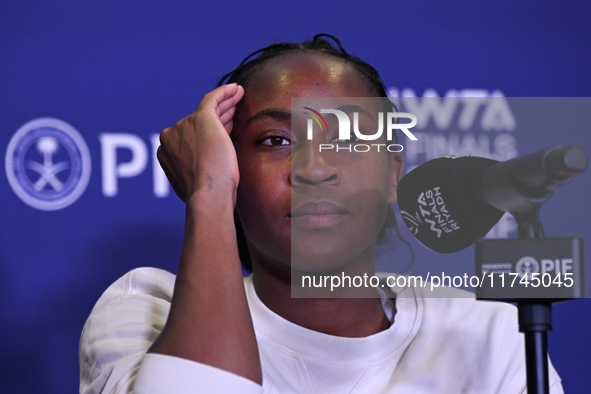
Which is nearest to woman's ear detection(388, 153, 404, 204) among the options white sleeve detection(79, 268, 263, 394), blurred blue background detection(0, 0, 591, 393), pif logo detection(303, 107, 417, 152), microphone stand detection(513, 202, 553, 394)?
pif logo detection(303, 107, 417, 152)

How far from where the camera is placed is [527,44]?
1328 millimetres

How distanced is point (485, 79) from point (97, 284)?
1056 millimetres

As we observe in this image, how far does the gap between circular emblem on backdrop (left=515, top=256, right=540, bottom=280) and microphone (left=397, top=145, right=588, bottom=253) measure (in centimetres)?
4

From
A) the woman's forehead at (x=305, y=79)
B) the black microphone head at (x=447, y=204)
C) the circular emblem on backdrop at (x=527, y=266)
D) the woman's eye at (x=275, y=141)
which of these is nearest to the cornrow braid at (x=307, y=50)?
the woman's forehead at (x=305, y=79)

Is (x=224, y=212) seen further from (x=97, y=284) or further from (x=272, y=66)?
(x=97, y=284)

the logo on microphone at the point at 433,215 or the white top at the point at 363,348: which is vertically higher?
the logo on microphone at the point at 433,215

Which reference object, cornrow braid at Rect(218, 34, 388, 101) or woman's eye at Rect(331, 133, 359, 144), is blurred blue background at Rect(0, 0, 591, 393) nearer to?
cornrow braid at Rect(218, 34, 388, 101)

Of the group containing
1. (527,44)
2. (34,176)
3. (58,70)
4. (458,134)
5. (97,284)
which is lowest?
(97,284)

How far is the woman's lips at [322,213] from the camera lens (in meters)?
0.61

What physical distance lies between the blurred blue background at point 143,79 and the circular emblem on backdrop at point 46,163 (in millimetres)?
19

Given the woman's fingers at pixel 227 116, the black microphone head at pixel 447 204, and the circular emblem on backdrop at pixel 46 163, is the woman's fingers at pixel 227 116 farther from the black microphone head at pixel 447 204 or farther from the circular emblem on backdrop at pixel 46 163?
the circular emblem on backdrop at pixel 46 163

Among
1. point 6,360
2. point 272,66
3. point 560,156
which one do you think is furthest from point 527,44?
point 6,360

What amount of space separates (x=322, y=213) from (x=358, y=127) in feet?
0.37

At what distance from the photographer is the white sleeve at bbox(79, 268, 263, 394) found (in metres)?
0.55
